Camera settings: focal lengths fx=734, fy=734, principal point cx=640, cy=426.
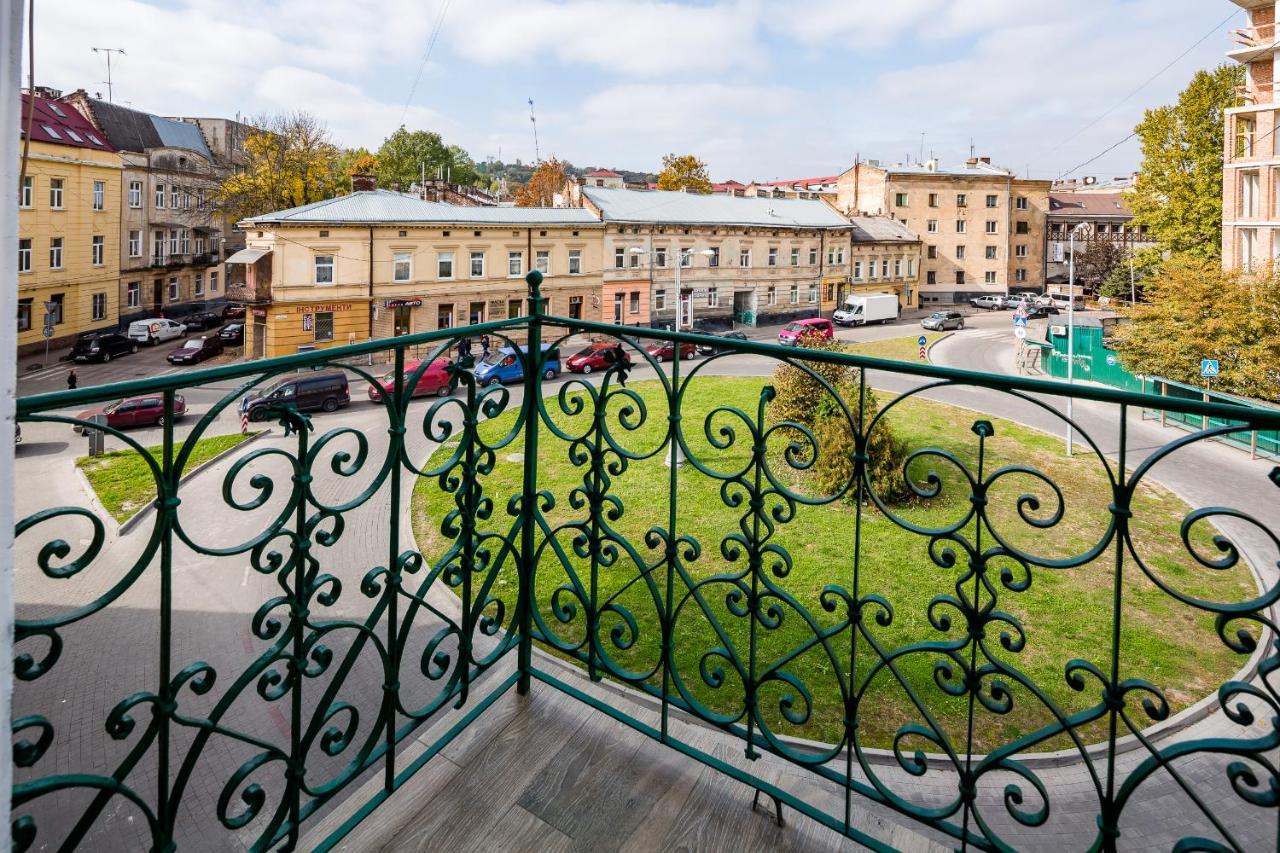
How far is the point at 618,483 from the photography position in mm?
14398

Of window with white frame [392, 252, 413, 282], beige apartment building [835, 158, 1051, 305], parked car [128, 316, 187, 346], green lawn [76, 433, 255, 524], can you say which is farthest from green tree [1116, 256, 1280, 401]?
parked car [128, 316, 187, 346]

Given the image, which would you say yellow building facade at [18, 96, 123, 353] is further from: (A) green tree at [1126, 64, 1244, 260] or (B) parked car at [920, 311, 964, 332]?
(A) green tree at [1126, 64, 1244, 260]

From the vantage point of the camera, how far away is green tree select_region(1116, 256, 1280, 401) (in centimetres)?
1859

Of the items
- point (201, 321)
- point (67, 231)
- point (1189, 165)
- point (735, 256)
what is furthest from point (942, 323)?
point (67, 231)

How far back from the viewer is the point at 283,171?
33281 mm

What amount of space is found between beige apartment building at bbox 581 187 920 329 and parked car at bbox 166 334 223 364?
16289 mm

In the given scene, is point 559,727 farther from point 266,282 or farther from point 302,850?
point 266,282

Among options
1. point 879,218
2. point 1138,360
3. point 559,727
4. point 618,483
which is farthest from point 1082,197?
point 559,727

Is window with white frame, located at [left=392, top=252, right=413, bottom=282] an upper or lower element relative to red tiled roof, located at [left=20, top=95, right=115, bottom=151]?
lower

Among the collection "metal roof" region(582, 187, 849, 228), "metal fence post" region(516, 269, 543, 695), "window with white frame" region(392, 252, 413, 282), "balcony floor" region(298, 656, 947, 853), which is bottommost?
"balcony floor" region(298, 656, 947, 853)

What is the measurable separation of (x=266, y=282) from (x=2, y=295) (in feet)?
86.9

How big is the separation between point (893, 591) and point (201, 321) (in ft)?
115

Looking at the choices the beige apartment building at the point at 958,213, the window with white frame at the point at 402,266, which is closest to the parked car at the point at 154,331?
the window with white frame at the point at 402,266

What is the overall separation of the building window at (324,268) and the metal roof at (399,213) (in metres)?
1.26
